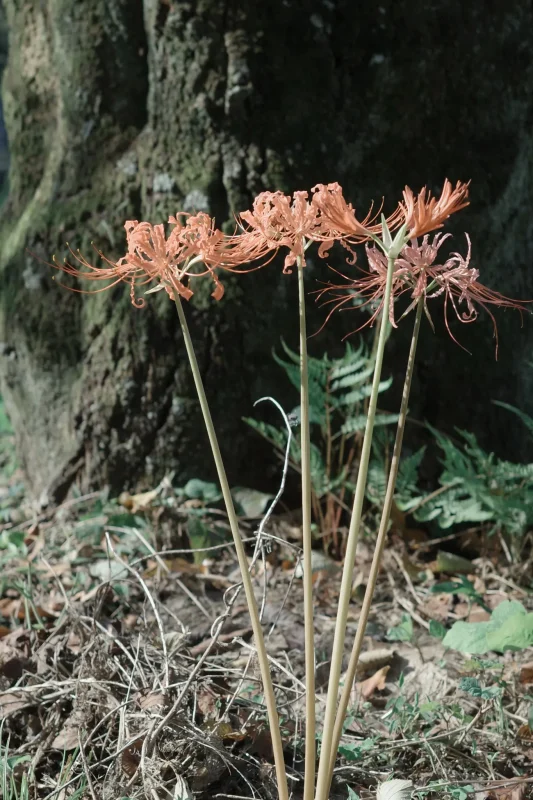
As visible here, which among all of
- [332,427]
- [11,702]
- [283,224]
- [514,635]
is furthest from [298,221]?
[332,427]

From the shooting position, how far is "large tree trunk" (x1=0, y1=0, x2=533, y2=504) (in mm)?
2762

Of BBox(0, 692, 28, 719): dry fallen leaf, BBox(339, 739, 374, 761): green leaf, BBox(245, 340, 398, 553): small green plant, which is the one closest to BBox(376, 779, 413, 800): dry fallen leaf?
BBox(339, 739, 374, 761): green leaf

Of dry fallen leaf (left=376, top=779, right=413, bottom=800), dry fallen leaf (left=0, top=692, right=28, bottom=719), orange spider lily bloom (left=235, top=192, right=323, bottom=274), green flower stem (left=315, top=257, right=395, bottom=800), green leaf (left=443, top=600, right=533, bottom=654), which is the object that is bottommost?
dry fallen leaf (left=0, top=692, right=28, bottom=719)

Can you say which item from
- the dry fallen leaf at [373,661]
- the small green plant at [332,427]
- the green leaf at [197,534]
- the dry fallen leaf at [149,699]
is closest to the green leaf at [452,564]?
the small green plant at [332,427]

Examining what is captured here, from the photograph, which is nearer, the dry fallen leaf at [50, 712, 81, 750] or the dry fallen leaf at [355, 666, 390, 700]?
the dry fallen leaf at [50, 712, 81, 750]

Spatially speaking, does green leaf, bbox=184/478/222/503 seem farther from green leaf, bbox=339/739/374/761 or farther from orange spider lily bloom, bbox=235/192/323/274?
orange spider lily bloom, bbox=235/192/323/274

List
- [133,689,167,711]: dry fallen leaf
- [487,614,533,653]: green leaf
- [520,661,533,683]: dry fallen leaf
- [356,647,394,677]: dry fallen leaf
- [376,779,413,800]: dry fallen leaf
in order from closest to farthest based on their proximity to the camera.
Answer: [376,779,413,800]: dry fallen leaf < [487,614,533,653]: green leaf < [133,689,167,711]: dry fallen leaf < [520,661,533,683]: dry fallen leaf < [356,647,394,677]: dry fallen leaf

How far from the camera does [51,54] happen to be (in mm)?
3186

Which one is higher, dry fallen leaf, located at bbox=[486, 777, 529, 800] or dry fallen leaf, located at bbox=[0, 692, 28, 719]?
dry fallen leaf, located at bbox=[0, 692, 28, 719]

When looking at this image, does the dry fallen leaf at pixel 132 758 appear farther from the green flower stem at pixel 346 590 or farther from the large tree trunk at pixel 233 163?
the large tree trunk at pixel 233 163

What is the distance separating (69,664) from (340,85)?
2.07 metres

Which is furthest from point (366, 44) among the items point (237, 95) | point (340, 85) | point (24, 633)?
point (24, 633)

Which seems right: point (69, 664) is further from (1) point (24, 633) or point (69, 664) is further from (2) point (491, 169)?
(2) point (491, 169)

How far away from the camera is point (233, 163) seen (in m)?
2.80
